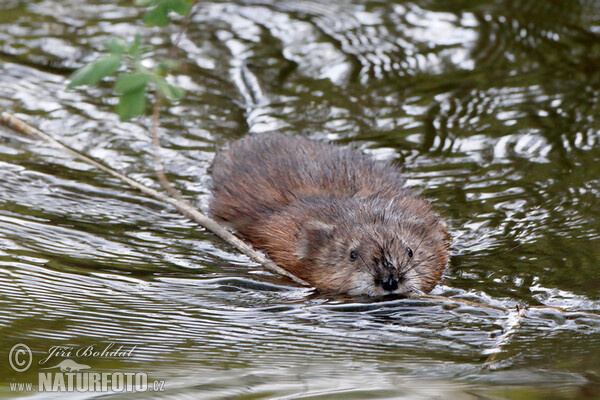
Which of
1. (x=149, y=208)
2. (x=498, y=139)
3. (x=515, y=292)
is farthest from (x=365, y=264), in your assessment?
(x=498, y=139)

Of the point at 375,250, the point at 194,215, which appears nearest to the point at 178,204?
the point at 194,215

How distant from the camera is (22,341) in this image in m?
3.93

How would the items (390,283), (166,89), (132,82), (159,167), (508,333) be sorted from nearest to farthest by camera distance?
(508,333), (390,283), (166,89), (132,82), (159,167)

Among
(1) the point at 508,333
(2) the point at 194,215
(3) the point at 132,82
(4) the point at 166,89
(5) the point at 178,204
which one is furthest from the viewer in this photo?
(5) the point at 178,204

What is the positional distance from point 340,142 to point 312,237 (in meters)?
1.92

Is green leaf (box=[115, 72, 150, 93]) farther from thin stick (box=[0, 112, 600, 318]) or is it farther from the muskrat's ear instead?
the muskrat's ear

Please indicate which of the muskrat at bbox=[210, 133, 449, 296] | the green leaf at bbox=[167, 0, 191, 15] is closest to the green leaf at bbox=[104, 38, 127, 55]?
the green leaf at bbox=[167, 0, 191, 15]

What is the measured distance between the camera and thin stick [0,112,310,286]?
5.22 m

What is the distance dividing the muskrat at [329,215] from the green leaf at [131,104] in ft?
2.67

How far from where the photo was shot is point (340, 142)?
7.00 metres

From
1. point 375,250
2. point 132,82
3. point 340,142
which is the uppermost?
point 132,82

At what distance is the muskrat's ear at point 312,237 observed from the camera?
5156 millimetres

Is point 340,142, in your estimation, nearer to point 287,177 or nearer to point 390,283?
point 287,177

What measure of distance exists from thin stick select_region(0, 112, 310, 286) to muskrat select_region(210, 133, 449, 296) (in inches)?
6.3
